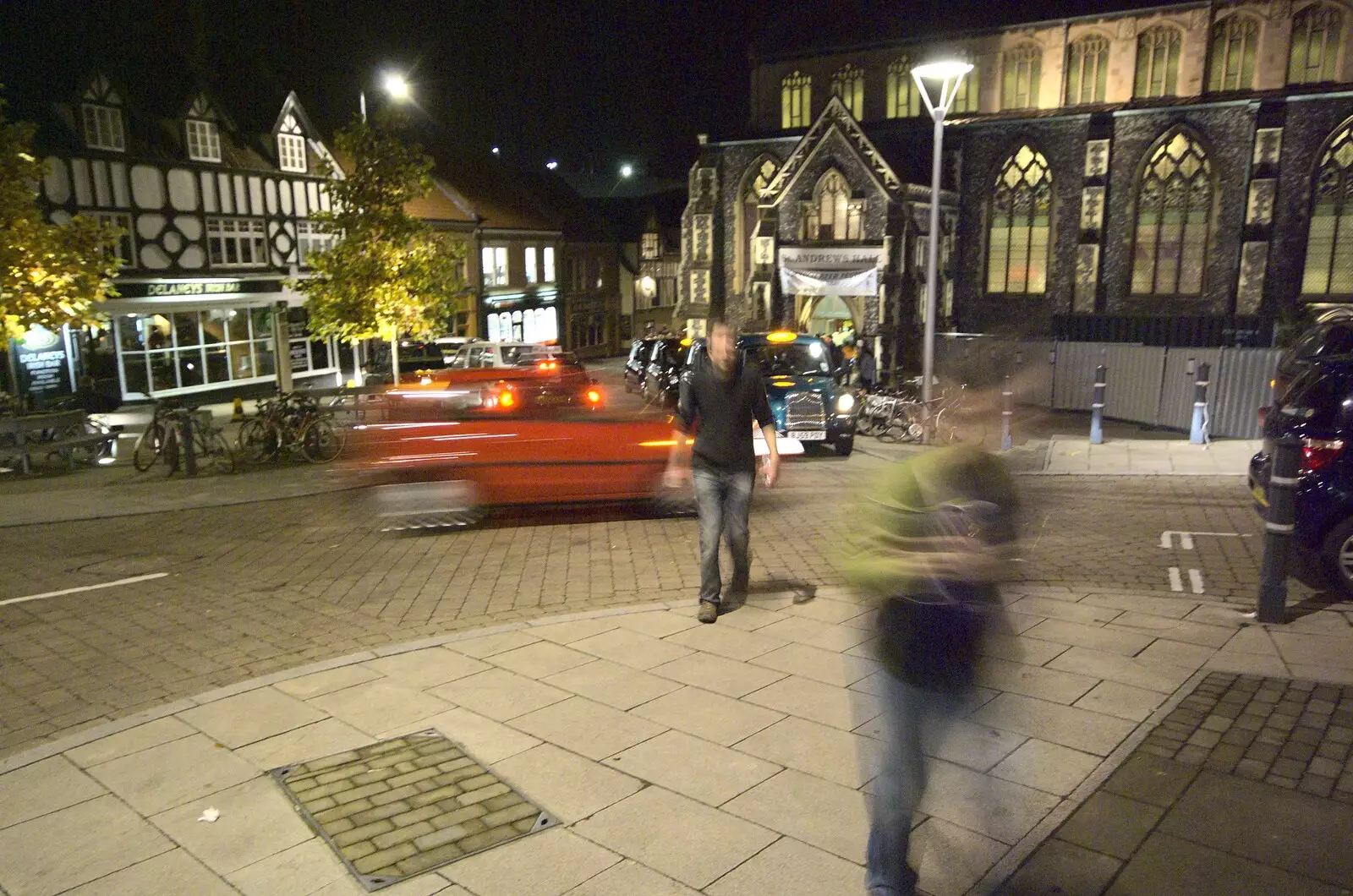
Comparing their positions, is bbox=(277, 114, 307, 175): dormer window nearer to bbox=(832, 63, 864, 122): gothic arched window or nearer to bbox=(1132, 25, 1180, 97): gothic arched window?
bbox=(832, 63, 864, 122): gothic arched window

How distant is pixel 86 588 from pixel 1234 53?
35910 millimetres

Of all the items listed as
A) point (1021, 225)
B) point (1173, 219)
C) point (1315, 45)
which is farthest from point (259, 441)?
point (1315, 45)

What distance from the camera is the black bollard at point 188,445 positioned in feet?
48.5

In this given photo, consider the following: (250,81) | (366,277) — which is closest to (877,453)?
(366,277)

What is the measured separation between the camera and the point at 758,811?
4.34m

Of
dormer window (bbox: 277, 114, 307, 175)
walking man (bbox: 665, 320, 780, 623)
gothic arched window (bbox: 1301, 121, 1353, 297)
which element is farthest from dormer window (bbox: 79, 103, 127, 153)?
gothic arched window (bbox: 1301, 121, 1353, 297)

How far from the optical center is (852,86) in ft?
122

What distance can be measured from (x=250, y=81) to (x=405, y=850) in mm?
31826

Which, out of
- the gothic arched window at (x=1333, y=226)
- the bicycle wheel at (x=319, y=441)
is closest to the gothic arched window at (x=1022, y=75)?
the gothic arched window at (x=1333, y=226)

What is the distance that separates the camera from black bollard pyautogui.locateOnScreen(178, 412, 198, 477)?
48.5 feet

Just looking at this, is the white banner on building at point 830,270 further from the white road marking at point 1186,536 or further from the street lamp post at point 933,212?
the white road marking at point 1186,536

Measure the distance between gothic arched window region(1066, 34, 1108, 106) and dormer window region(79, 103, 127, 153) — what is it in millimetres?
30501

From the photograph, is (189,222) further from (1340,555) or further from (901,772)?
(901,772)

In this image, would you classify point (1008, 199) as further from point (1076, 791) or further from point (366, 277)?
point (1076, 791)
